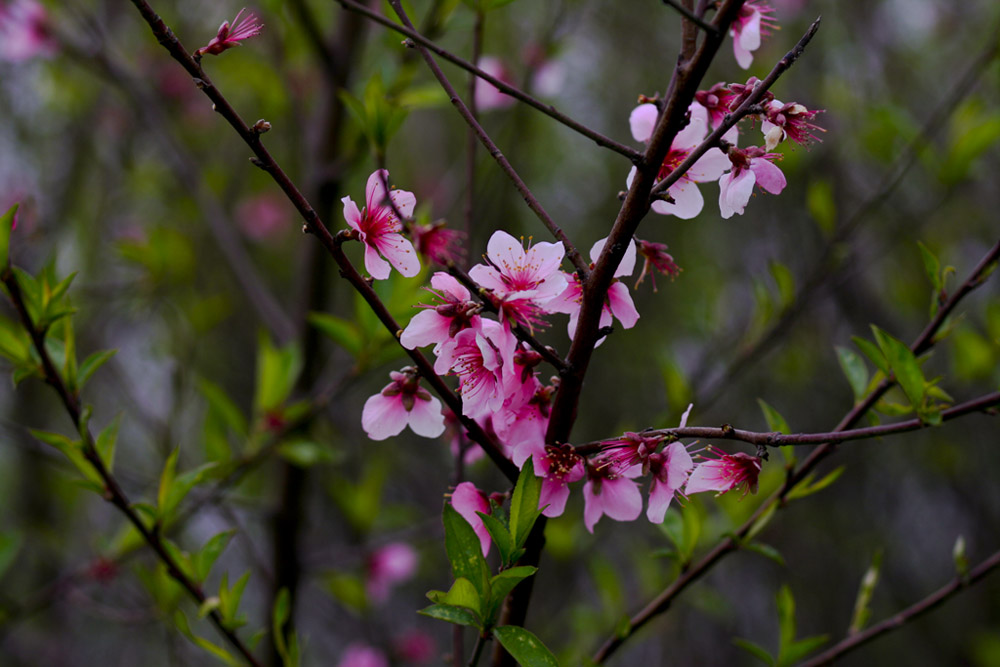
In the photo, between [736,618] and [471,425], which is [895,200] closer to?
[736,618]

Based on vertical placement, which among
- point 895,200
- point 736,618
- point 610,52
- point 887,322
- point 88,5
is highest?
point 610,52

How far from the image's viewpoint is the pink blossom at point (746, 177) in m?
0.79

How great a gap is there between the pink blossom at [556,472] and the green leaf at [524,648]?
0.13 m

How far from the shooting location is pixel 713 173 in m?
0.84

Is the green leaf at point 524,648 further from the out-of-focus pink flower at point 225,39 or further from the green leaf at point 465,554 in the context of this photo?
the out-of-focus pink flower at point 225,39

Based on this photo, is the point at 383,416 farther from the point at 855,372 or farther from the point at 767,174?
the point at 855,372

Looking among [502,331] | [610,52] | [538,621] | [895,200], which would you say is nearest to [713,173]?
[502,331]

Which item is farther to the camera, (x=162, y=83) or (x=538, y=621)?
(x=162, y=83)

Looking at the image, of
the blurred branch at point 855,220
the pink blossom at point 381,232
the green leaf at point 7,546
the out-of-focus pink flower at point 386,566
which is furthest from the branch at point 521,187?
the out-of-focus pink flower at point 386,566

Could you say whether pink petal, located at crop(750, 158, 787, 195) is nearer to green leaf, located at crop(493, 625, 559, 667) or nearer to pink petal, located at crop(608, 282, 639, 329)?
pink petal, located at crop(608, 282, 639, 329)

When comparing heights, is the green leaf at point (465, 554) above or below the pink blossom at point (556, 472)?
below

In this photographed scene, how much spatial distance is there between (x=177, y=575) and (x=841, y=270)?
1.78m

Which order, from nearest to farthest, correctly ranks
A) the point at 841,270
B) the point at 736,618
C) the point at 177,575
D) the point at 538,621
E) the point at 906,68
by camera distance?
the point at 177,575, the point at 841,270, the point at 538,621, the point at 906,68, the point at 736,618

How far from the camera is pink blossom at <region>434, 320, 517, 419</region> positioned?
2.36 ft
